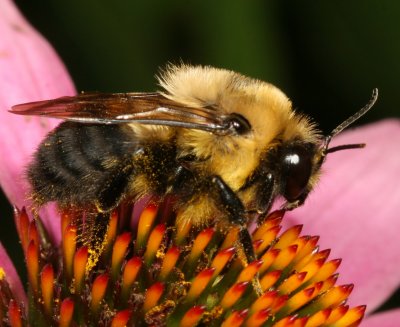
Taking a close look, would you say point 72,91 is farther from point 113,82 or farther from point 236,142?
point 236,142

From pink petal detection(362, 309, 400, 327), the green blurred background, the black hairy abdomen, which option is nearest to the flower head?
the black hairy abdomen

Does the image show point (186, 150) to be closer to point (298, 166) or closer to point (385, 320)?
point (298, 166)

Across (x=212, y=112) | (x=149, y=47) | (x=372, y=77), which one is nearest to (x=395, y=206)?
(x=372, y=77)

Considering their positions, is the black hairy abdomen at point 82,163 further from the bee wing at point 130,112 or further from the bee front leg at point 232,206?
the bee front leg at point 232,206

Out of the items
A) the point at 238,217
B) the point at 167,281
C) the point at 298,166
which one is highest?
the point at 298,166

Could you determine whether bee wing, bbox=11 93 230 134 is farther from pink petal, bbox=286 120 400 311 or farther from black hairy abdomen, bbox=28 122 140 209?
pink petal, bbox=286 120 400 311

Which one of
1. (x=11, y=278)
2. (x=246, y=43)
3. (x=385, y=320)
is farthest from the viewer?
(x=246, y=43)

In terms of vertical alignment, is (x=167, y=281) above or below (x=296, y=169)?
below

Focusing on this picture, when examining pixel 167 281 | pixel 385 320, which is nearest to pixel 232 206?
pixel 167 281
